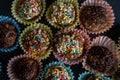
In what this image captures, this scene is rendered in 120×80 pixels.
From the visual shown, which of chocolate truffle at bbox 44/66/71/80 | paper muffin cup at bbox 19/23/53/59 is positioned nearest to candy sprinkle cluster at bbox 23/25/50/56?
paper muffin cup at bbox 19/23/53/59

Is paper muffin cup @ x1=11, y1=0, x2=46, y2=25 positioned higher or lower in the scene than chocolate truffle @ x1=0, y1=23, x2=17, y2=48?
higher

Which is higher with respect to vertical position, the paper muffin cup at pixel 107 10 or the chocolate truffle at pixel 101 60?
the paper muffin cup at pixel 107 10

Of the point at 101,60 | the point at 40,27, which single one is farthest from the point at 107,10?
the point at 40,27

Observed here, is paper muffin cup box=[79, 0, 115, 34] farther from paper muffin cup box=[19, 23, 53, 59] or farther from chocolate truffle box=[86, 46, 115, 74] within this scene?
paper muffin cup box=[19, 23, 53, 59]

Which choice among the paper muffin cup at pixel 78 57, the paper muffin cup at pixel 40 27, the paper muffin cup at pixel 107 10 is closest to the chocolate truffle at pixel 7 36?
the paper muffin cup at pixel 40 27

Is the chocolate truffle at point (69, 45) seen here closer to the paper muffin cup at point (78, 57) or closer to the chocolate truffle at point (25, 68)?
the paper muffin cup at point (78, 57)

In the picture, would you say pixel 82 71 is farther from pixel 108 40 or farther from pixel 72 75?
pixel 108 40
